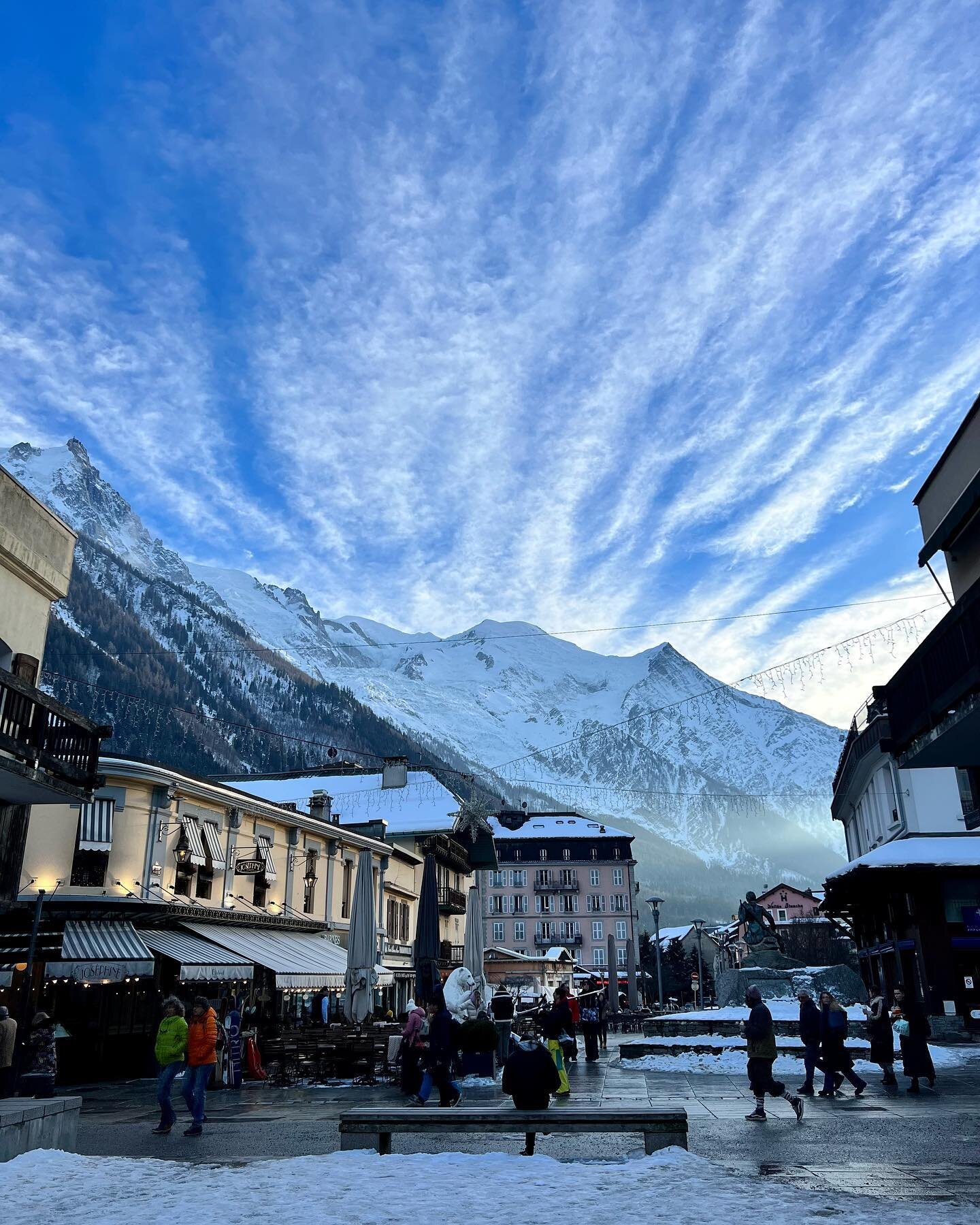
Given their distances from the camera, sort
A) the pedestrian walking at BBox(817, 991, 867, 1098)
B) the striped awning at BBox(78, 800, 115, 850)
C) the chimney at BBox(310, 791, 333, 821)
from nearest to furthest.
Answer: the pedestrian walking at BBox(817, 991, 867, 1098) < the striped awning at BBox(78, 800, 115, 850) < the chimney at BBox(310, 791, 333, 821)

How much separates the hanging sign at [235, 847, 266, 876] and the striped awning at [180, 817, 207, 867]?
174cm

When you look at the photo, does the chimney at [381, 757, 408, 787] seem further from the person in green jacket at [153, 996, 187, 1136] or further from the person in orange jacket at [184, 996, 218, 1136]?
the person in green jacket at [153, 996, 187, 1136]

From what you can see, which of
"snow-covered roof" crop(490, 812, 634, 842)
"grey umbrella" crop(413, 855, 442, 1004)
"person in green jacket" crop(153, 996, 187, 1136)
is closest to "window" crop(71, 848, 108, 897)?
"grey umbrella" crop(413, 855, 442, 1004)

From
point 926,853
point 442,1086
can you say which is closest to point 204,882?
point 442,1086

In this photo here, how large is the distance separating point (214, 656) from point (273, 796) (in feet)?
476

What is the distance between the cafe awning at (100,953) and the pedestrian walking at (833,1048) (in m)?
14.4

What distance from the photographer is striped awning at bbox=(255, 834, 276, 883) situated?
29.7 m

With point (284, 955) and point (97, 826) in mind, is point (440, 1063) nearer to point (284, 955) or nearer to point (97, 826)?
point (284, 955)

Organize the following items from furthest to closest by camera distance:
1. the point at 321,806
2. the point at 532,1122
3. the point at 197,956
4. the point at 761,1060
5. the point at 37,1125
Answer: the point at 321,806 → the point at 197,956 → the point at 761,1060 → the point at 37,1125 → the point at 532,1122

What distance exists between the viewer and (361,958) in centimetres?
2267

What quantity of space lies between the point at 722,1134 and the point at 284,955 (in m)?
17.7

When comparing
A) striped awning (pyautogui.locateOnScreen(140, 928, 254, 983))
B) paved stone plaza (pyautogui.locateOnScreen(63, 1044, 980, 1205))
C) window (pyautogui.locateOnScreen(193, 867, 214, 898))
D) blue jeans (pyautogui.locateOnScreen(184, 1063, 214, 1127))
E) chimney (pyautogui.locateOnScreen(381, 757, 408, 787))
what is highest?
chimney (pyautogui.locateOnScreen(381, 757, 408, 787))

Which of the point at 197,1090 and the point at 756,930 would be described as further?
the point at 756,930

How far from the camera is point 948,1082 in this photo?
1605 centimetres
